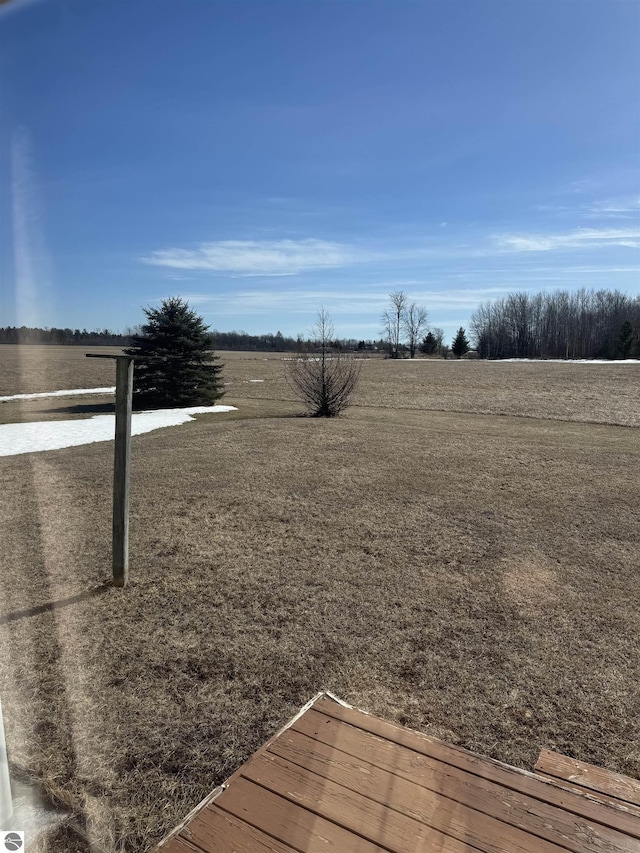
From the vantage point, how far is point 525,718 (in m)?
2.40

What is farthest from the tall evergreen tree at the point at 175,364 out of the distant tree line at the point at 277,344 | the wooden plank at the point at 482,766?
the wooden plank at the point at 482,766

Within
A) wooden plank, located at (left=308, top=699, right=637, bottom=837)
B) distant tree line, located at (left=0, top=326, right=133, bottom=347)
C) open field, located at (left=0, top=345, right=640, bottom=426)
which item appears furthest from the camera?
open field, located at (left=0, top=345, right=640, bottom=426)

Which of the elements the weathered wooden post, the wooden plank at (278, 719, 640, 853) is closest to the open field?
the weathered wooden post

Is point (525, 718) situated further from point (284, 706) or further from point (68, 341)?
point (68, 341)

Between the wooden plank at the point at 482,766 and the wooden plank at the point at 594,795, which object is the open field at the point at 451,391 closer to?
the wooden plank at the point at 482,766

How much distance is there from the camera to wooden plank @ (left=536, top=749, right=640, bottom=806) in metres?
1.77

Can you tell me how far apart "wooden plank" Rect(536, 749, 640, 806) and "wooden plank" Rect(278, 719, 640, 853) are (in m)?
0.20

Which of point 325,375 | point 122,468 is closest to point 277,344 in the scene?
point 325,375

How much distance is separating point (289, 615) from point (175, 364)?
12.3m

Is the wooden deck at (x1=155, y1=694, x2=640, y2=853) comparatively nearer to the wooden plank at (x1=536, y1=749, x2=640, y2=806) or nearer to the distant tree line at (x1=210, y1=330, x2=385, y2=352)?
the wooden plank at (x1=536, y1=749, x2=640, y2=806)

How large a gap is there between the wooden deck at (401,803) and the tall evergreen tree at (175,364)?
1328 centimetres

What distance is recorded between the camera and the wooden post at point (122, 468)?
11.4 ft

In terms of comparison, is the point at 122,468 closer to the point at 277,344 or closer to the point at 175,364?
the point at 277,344

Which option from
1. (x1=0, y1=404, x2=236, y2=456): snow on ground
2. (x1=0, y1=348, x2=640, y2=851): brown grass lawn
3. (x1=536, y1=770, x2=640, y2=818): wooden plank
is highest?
(x1=0, y1=404, x2=236, y2=456): snow on ground
